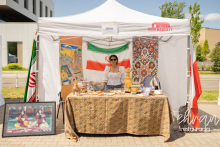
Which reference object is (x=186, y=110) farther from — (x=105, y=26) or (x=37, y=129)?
(x=37, y=129)

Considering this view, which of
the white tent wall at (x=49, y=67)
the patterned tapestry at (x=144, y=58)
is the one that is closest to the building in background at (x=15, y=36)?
the white tent wall at (x=49, y=67)

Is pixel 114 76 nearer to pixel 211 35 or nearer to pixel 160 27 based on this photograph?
pixel 160 27

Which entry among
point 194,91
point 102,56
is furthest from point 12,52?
point 194,91

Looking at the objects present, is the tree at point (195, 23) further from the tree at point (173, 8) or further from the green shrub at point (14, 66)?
the green shrub at point (14, 66)

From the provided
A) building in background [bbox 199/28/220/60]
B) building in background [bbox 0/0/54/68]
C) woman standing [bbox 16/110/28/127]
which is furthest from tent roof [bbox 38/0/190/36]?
building in background [bbox 199/28/220/60]

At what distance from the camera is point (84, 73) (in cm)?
656

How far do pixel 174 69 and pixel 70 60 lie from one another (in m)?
3.28

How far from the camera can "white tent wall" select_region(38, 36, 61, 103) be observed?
447 cm

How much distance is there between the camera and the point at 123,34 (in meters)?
3.60

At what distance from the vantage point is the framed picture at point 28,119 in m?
3.39

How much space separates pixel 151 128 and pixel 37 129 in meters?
2.14

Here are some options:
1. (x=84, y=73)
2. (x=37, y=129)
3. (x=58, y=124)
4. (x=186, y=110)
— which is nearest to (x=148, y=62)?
(x=84, y=73)

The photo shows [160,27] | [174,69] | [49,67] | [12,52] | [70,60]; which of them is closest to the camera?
[160,27]

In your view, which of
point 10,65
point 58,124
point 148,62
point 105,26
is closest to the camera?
point 105,26
